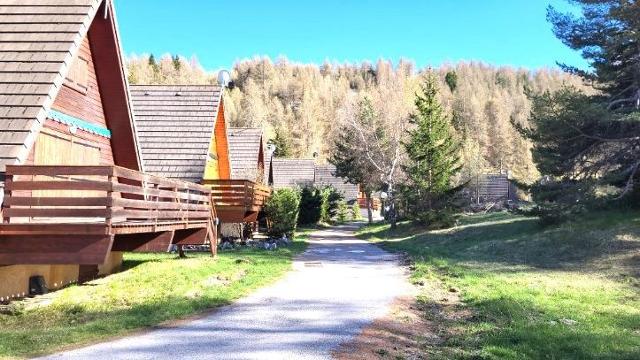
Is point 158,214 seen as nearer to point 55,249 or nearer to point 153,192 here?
point 153,192

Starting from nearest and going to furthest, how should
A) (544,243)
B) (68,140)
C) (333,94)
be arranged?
1. (68,140)
2. (544,243)
3. (333,94)

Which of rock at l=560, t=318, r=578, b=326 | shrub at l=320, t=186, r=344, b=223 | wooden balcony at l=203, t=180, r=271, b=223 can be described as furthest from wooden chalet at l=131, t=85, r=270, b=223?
shrub at l=320, t=186, r=344, b=223

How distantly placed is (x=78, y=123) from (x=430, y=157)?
21.7m

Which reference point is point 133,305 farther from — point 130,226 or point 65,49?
point 65,49

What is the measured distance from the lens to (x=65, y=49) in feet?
36.7

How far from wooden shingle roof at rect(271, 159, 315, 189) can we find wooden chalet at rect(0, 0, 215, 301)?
148 ft

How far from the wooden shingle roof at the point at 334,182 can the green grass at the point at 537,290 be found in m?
45.5

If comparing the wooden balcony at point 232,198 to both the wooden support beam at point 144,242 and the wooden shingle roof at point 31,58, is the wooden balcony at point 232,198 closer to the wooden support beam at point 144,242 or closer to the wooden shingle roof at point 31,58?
the wooden support beam at point 144,242

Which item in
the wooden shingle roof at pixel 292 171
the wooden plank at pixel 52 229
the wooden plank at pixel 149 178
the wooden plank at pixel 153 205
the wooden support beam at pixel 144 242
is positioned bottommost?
the wooden support beam at pixel 144 242

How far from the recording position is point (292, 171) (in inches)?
2502

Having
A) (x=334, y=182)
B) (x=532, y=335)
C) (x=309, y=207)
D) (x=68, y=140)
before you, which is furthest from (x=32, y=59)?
(x=334, y=182)

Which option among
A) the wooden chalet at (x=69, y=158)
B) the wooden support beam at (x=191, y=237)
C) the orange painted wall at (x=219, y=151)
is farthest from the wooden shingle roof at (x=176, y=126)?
the wooden chalet at (x=69, y=158)

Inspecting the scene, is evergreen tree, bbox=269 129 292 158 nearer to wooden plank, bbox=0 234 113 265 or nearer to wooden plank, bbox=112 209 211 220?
wooden plank, bbox=112 209 211 220

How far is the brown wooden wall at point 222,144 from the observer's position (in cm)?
2733
